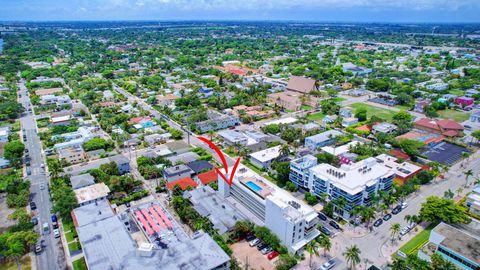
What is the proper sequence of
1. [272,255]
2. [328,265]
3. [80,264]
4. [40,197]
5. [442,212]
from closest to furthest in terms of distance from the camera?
[328,265]
[80,264]
[272,255]
[442,212]
[40,197]

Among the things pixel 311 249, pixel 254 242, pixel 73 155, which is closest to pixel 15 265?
pixel 254 242

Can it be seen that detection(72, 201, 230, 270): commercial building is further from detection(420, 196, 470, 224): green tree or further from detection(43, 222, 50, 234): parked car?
detection(420, 196, 470, 224): green tree

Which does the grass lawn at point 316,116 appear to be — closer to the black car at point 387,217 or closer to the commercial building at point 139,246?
the black car at point 387,217

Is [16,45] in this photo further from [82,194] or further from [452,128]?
[452,128]

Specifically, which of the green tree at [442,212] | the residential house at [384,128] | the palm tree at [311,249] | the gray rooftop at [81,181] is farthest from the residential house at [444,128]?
the gray rooftop at [81,181]

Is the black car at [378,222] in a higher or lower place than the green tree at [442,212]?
lower

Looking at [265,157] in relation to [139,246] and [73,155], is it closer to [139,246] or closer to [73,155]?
[139,246]
